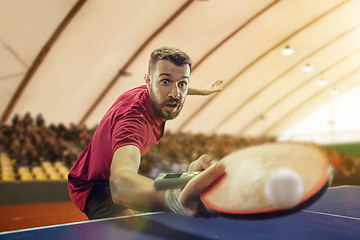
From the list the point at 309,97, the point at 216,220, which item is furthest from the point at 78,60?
the point at 309,97

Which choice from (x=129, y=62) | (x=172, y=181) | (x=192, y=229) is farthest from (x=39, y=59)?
(x=172, y=181)

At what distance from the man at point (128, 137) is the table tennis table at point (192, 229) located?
165mm

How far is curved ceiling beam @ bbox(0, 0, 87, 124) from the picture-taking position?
6.09m

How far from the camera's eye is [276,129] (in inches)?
628

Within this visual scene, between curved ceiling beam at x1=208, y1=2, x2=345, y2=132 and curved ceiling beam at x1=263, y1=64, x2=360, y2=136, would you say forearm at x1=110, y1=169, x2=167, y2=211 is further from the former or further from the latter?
curved ceiling beam at x1=263, y1=64, x2=360, y2=136

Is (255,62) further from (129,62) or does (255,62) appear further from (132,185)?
(132,185)

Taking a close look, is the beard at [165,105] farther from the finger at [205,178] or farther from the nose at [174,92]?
the finger at [205,178]

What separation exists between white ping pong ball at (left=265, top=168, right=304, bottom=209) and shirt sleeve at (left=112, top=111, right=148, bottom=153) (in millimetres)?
684

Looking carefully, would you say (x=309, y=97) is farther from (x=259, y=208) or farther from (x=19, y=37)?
(x=259, y=208)

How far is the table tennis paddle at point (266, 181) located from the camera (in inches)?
33.8

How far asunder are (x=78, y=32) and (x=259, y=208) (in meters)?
6.46

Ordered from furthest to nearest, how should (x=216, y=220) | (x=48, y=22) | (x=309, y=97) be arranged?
(x=309, y=97), (x=48, y=22), (x=216, y=220)

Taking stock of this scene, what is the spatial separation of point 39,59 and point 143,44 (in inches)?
92.7

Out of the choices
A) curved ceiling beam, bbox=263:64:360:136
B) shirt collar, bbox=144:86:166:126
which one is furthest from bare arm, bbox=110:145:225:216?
curved ceiling beam, bbox=263:64:360:136
